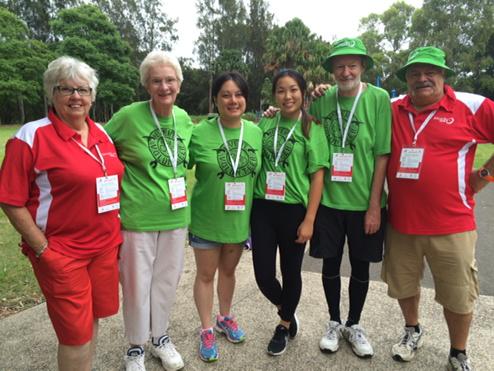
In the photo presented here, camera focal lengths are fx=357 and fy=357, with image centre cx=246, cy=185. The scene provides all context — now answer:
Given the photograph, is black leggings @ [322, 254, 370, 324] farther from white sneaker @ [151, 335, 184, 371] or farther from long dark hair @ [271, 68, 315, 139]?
white sneaker @ [151, 335, 184, 371]

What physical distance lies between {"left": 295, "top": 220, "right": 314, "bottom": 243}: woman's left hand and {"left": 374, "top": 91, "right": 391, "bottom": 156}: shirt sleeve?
2.23 feet

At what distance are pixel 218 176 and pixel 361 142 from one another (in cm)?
101

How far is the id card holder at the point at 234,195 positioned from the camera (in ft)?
8.09

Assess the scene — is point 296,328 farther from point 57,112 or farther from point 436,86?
point 57,112

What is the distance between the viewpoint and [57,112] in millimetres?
1967

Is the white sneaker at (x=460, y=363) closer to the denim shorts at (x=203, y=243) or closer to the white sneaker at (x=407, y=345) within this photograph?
the white sneaker at (x=407, y=345)

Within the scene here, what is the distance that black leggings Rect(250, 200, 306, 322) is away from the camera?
2512mm

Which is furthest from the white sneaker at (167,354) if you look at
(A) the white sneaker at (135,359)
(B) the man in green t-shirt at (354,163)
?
(B) the man in green t-shirt at (354,163)

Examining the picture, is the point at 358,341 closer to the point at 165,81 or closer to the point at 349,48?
the point at 349,48

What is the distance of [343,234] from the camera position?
8.58 feet

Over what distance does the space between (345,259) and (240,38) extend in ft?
143

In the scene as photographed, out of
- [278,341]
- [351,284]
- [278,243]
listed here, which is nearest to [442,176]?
[351,284]

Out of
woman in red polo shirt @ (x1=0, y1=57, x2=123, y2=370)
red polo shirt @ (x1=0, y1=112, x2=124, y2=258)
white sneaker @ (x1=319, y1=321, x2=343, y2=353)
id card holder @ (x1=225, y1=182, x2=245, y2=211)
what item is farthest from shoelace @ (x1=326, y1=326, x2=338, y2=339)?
red polo shirt @ (x1=0, y1=112, x2=124, y2=258)

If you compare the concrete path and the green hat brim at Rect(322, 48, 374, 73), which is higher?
the green hat brim at Rect(322, 48, 374, 73)
